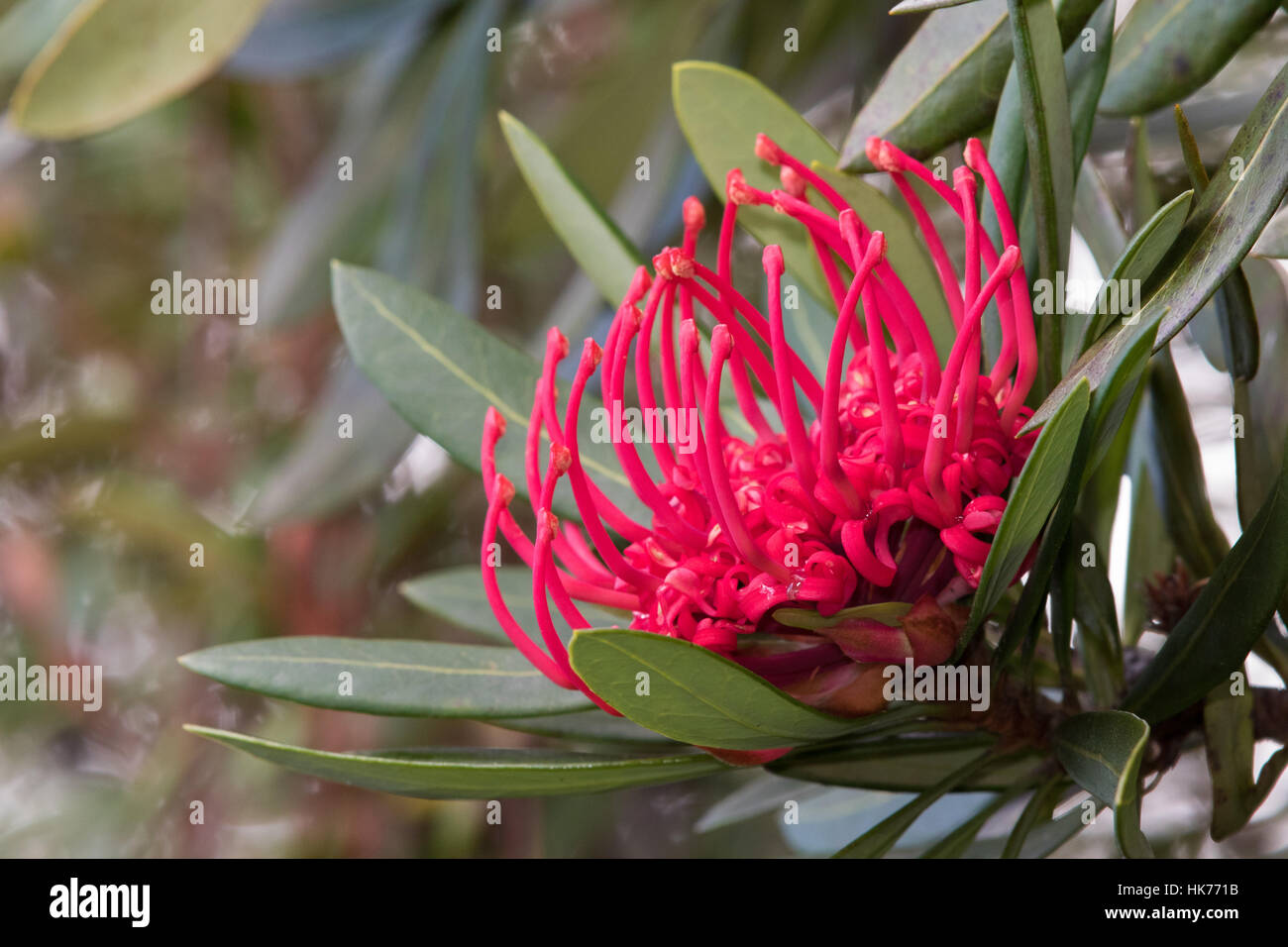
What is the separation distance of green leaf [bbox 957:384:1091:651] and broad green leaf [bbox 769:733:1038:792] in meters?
0.15

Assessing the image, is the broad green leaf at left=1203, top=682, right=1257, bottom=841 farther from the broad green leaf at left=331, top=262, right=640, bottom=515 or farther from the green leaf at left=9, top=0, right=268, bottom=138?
the green leaf at left=9, top=0, right=268, bottom=138

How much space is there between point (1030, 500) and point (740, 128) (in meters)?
0.29

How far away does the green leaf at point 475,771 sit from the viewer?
443mm

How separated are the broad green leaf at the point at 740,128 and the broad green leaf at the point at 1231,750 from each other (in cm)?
28

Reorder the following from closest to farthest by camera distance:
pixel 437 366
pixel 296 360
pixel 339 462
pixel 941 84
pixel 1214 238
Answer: pixel 1214 238 < pixel 941 84 < pixel 437 366 < pixel 339 462 < pixel 296 360

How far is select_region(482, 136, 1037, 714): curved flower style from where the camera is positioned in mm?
426

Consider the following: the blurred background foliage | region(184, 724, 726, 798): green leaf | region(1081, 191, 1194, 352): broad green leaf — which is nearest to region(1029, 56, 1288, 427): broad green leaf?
region(1081, 191, 1194, 352): broad green leaf

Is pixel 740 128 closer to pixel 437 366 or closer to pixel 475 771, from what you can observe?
pixel 437 366

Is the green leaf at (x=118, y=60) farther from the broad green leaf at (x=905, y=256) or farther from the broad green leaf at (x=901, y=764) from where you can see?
the broad green leaf at (x=901, y=764)

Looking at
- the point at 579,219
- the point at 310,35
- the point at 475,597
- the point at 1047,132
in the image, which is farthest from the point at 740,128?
the point at 310,35

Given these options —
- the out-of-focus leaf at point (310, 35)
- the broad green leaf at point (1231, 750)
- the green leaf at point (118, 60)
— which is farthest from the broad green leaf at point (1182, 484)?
the out-of-focus leaf at point (310, 35)

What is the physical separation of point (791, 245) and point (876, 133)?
4.0 inches

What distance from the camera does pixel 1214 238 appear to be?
1.26 ft
